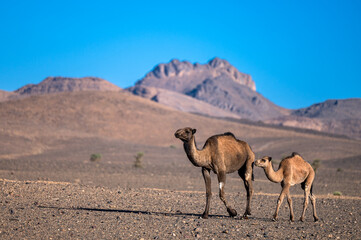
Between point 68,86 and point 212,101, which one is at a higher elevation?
point 68,86

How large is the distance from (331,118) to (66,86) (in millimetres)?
102557

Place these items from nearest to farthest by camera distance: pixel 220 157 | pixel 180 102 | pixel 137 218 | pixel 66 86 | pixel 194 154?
pixel 194 154 < pixel 137 218 < pixel 220 157 < pixel 180 102 < pixel 66 86

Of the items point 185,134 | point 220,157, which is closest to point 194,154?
point 185,134

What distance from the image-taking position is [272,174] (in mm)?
10961

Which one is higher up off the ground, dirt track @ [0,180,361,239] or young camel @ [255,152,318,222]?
young camel @ [255,152,318,222]

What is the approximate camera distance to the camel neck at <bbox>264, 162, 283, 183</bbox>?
10875mm

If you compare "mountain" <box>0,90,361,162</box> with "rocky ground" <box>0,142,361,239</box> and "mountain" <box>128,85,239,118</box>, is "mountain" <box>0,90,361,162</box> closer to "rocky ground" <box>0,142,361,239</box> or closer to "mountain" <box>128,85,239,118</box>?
"rocky ground" <box>0,142,361,239</box>

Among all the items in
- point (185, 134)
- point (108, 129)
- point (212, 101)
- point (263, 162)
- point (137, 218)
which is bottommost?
point (137, 218)

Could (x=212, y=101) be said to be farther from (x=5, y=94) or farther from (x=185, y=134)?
(x=185, y=134)

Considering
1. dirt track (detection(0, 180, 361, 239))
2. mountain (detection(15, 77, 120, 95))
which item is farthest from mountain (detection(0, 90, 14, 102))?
dirt track (detection(0, 180, 361, 239))

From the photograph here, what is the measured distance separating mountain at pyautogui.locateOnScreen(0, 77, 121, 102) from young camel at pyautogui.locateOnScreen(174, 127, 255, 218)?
173 meters

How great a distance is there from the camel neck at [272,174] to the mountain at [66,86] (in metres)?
173

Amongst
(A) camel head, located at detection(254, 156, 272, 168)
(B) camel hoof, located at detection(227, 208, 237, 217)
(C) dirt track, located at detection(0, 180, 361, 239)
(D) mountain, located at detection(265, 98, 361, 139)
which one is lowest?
(C) dirt track, located at detection(0, 180, 361, 239)

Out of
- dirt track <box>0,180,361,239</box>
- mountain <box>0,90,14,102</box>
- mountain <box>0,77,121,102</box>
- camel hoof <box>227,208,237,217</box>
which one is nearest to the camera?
dirt track <box>0,180,361,239</box>
